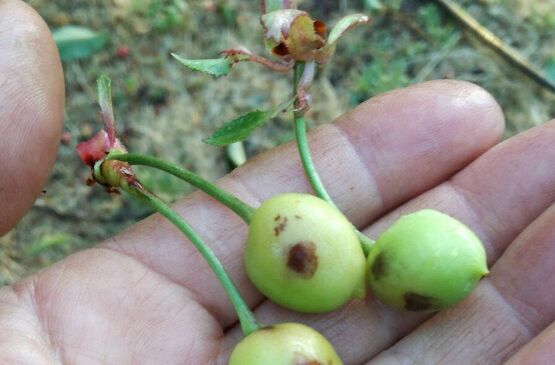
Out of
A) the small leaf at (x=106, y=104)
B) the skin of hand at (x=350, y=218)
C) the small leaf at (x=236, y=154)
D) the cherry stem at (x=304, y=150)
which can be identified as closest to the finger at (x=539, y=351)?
the skin of hand at (x=350, y=218)

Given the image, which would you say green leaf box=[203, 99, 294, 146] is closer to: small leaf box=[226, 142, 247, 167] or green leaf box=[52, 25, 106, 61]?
small leaf box=[226, 142, 247, 167]

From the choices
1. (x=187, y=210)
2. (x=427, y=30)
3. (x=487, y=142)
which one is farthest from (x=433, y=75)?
(x=187, y=210)

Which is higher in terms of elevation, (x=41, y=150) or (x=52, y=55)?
(x=52, y=55)

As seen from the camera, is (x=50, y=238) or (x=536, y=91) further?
(x=536, y=91)

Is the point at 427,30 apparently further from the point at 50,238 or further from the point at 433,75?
the point at 50,238

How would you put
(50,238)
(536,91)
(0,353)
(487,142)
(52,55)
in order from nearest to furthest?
(0,353) < (52,55) < (487,142) < (50,238) < (536,91)

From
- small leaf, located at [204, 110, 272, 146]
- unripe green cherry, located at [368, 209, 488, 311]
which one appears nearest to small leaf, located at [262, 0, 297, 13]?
small leaf, located at [204, 110, 272, 146]

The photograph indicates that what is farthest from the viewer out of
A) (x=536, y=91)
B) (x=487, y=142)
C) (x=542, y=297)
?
(x=536, y=91)

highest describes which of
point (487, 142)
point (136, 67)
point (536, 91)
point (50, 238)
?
point (487, 142)
